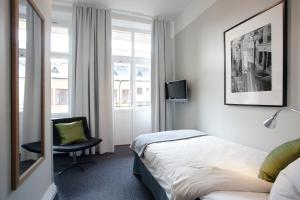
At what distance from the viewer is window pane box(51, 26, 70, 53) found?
3979mm

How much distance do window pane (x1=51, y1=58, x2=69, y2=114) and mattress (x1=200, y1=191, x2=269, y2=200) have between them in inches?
140

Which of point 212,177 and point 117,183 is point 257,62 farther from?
point 117,183

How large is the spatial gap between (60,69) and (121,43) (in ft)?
5.04

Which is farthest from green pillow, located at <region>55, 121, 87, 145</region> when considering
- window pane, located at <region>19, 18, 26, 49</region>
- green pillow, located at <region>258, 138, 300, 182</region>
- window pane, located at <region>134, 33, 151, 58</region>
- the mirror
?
green pillow, located at <region>258, 138, 300, 182</region>

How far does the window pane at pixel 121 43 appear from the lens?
4531mm

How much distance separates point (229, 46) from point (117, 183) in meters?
2.46

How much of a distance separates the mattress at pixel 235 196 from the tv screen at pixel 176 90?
260 cm

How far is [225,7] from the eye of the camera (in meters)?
2.73

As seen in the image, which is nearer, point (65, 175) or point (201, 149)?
point (201, 149)

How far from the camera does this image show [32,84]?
174 centimetres

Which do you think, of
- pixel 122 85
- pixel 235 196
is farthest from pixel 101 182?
pixel 122 85

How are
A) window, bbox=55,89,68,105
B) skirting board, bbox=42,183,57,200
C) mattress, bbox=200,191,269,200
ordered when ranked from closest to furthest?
mattress, bbox=200,191,269,200 → skirting board, bbox=42,183,57,200 → window, bbox=55,89,68,105

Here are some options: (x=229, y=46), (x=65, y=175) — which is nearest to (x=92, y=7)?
(x=229, y=46)

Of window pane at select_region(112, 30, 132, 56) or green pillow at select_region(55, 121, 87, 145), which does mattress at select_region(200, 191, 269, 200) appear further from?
window pane at select_region(112, 30, 132, 56)
